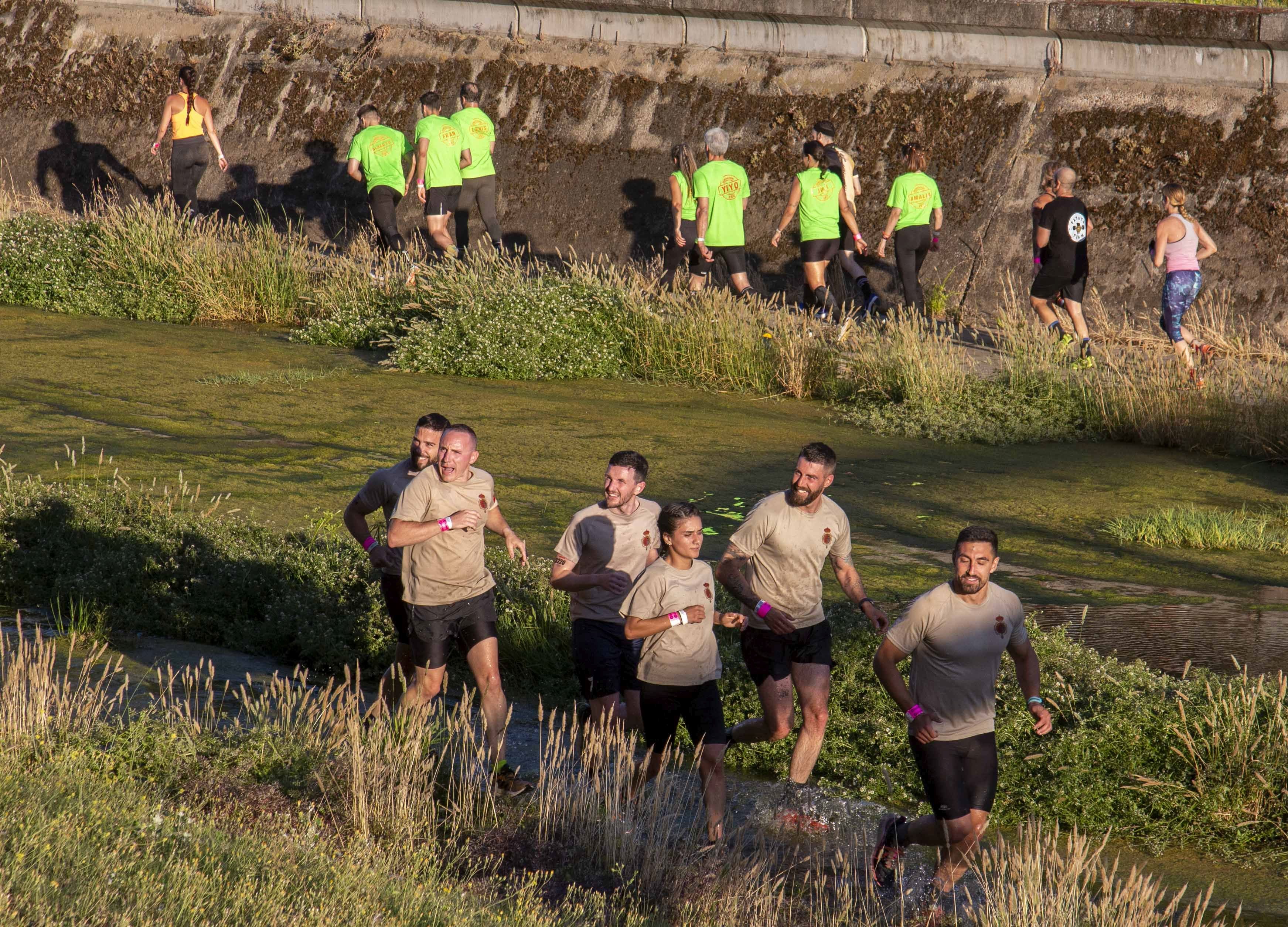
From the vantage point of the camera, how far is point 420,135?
15906 millimetres

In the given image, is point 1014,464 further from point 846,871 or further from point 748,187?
point 846,871

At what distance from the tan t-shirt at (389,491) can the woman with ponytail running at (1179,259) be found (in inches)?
342

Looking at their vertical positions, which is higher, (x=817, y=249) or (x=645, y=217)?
(x=645, y=217)

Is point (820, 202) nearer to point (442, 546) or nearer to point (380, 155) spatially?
point (380, 155)

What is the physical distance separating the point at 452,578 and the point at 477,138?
35.7 feet

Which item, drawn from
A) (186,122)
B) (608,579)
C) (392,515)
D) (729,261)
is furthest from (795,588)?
(186,122)

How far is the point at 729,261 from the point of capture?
15688 millimetres

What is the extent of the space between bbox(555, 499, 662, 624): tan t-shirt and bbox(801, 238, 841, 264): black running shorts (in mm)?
9264

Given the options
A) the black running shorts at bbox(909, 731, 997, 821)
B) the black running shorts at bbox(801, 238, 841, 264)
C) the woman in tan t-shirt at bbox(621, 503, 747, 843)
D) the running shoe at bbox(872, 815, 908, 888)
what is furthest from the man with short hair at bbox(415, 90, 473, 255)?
the black running shorts at bbox(909, 731, 997, 821)

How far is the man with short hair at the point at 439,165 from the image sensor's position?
15859mm

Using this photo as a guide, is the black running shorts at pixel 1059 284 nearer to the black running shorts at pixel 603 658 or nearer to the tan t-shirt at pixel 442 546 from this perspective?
the black running shorts at pixel 603 658

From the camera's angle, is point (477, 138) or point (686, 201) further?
point (477, 138)

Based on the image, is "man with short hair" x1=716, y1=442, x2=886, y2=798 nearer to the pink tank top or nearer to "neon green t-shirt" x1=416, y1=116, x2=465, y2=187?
the pink tank top

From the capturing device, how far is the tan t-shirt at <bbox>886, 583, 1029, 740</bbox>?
5266 millimetres
